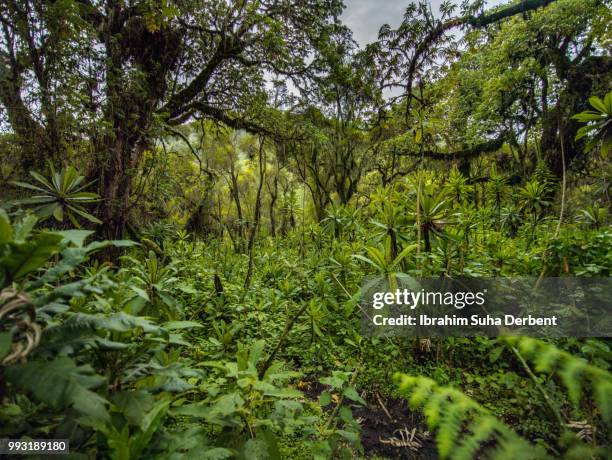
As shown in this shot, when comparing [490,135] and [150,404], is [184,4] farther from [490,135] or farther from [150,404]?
[490,135]

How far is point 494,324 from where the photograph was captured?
2.63 meters

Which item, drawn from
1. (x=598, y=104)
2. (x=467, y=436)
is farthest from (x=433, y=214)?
(x=598, y=104)

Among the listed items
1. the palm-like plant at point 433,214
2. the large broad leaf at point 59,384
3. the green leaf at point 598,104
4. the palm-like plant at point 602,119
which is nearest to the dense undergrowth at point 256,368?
the large broad leaf at point 59,384

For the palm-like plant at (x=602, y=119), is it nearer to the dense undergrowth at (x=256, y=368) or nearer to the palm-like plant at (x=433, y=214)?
the dense undergrowth at (x=256, y=368)

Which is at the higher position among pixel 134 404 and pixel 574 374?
pixel 574 374

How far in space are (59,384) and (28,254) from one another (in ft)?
1.40

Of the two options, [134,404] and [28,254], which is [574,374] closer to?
[134,404]

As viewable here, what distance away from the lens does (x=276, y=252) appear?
646cm

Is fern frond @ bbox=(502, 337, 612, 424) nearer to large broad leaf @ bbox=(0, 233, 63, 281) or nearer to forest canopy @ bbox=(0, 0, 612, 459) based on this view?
forest canopy @ bbox=(0, 0, 612, 459)

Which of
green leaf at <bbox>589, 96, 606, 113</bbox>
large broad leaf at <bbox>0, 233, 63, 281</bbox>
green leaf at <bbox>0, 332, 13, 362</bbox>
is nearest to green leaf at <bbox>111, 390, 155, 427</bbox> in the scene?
green leaf at <bbox>0, 332, 13, 362</bbox>

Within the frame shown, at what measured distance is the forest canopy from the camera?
1009 mm

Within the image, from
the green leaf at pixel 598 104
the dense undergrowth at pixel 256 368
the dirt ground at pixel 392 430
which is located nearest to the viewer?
the dense undergrowth at pixel 256 368

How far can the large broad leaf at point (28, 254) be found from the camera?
0.92 m

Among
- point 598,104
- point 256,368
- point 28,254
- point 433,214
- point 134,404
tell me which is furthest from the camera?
point 598,104
